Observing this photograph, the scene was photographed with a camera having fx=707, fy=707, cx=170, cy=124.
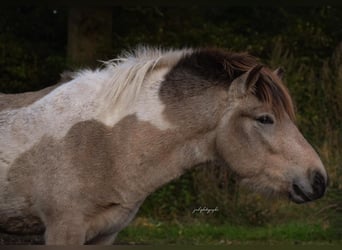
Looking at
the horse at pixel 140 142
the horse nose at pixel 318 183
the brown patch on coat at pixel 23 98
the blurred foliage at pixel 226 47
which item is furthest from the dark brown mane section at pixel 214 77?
the blurred foliage at pixel 226 47

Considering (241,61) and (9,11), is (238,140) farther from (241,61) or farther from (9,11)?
(9,11)

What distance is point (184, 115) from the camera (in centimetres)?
523

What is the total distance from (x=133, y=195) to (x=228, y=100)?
985 mm

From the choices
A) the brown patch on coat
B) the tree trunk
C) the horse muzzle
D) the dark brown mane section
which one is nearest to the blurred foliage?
the tree trunk

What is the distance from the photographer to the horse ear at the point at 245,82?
513 cm

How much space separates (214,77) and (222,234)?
186 inches

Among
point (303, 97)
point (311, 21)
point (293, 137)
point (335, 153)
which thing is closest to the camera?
point (293, 137)

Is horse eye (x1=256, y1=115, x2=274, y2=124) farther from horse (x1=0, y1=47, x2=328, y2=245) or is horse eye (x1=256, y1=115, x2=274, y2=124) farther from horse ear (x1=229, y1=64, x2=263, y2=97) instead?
horse ear (x1=229, y1=64, x2=263, y2=97)

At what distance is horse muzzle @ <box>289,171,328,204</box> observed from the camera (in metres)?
4.90

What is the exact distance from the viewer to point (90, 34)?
12664mm

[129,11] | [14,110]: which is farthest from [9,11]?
[14,110]

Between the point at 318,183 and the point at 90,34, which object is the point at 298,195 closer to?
the point at 318,183

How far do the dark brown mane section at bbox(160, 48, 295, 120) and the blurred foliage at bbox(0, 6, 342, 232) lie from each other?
4.93 metres

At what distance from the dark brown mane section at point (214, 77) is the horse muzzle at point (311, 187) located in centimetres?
54
